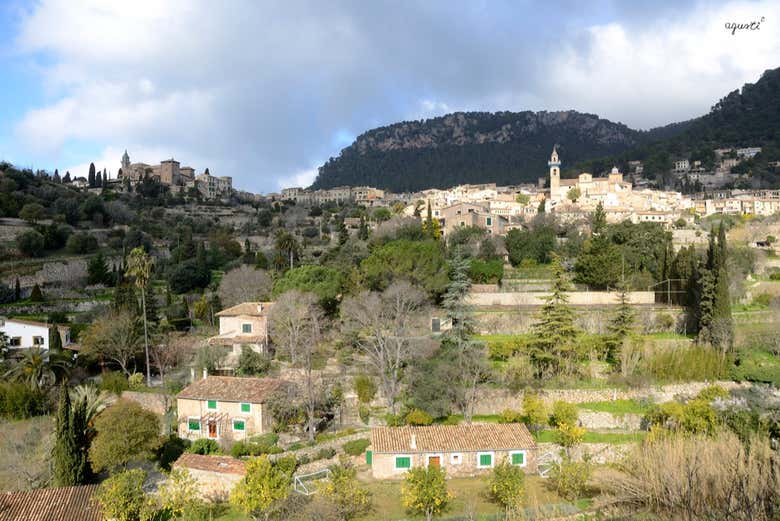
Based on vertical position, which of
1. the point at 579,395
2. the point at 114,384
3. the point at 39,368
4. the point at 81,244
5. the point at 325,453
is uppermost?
the point at 81,244

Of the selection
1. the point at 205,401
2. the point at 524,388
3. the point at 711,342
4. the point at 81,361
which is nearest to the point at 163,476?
the point at 205,401

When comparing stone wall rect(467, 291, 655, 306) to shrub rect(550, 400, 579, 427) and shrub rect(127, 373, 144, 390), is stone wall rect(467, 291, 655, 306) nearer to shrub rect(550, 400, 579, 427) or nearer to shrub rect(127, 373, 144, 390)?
shrub rect(550, 400, 579, 427)

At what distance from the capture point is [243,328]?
29953 millimetres

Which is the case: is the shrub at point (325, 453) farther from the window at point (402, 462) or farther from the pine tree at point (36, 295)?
the pine tree at point (36, 295)

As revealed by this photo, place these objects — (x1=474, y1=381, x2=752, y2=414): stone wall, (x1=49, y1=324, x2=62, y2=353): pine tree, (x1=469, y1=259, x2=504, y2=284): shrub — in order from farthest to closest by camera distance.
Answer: (x1=469, y1=259, x2=504, y2=284): shrub < (x1=49, y1=324, x2=62, y2=353): pine tree < (x1=474, y1=381, x2=752, y2=414): stone wall

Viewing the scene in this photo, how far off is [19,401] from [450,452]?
58.6ft

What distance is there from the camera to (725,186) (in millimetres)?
99625

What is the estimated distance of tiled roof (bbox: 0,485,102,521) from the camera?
15508 mm

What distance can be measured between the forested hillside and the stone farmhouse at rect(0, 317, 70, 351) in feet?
314

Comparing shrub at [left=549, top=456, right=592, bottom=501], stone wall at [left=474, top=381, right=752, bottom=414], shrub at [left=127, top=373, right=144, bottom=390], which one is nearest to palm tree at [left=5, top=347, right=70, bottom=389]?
shrub at [left=127, top=373, right=144, bottom=390]

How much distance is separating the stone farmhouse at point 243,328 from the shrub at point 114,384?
4201 millimetres

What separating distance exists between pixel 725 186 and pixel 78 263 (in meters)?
96.9

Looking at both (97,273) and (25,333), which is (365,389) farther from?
(97,273)

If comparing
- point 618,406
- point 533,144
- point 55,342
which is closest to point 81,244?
point 55,342
